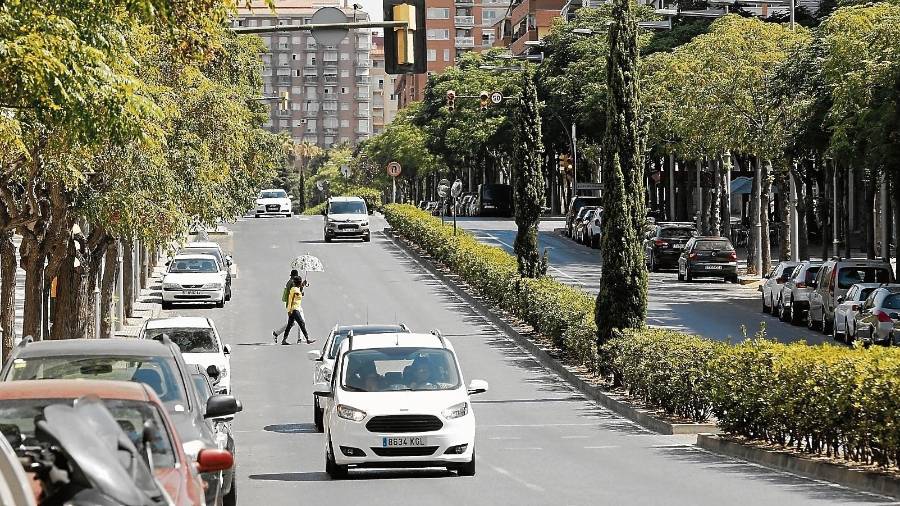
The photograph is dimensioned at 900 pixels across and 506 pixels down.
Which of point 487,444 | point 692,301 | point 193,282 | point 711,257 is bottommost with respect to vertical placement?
point 487,444

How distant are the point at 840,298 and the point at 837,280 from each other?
36.4 inches

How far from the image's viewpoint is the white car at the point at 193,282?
53.2m

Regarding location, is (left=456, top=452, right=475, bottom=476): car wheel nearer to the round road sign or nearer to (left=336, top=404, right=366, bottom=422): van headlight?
(left=336, top=404, right=366, bottom=422): van headlight

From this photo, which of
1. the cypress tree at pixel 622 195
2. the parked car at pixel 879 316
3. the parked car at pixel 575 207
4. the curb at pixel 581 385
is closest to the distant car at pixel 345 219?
the parked car at pixel 575 207

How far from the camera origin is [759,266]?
→ 63.8 meters

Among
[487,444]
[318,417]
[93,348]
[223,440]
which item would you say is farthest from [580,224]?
[93,348]

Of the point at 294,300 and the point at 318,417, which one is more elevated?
the point at 294,300

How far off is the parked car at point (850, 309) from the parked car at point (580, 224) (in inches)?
1530

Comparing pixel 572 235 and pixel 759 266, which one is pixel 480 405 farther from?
pixel 572 235

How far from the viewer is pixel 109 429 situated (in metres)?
6.69

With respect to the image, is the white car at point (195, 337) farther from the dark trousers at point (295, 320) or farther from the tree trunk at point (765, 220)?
the tree trunk at point (765, 220)

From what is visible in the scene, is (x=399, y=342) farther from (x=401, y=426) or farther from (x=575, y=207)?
(x=575, y=207)

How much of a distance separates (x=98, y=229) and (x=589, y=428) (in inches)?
450

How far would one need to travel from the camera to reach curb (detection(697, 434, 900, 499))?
17.5 m
